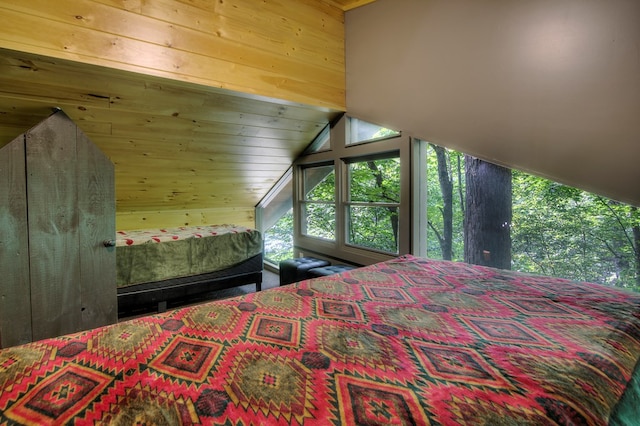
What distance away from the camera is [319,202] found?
12.4 feet

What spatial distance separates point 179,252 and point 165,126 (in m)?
1.24

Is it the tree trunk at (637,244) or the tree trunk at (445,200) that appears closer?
the tree trunk at (637,244)

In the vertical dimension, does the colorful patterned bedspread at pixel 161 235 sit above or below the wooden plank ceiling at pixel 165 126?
below

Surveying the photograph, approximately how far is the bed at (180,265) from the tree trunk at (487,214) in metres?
2.34

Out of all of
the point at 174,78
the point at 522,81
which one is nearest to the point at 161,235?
the point at 174,78

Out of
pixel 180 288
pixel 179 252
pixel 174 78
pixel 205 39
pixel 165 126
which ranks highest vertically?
pixel 205 39

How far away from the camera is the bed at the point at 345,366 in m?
0.57

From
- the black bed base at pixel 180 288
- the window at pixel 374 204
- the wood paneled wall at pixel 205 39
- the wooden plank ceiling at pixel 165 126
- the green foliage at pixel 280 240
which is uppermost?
the wood paneled wall at pixel 205 39

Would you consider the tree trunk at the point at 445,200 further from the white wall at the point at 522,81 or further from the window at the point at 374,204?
the window at the point at 374,204

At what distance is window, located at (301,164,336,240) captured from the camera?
143 inches

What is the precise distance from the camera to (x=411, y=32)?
7.67 ft

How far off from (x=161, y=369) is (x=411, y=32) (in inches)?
105

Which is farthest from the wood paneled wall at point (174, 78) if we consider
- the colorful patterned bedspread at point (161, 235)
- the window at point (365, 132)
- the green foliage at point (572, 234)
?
the green foliage at point (572, 234)

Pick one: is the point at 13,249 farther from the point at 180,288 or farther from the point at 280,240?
the point at 280,240
